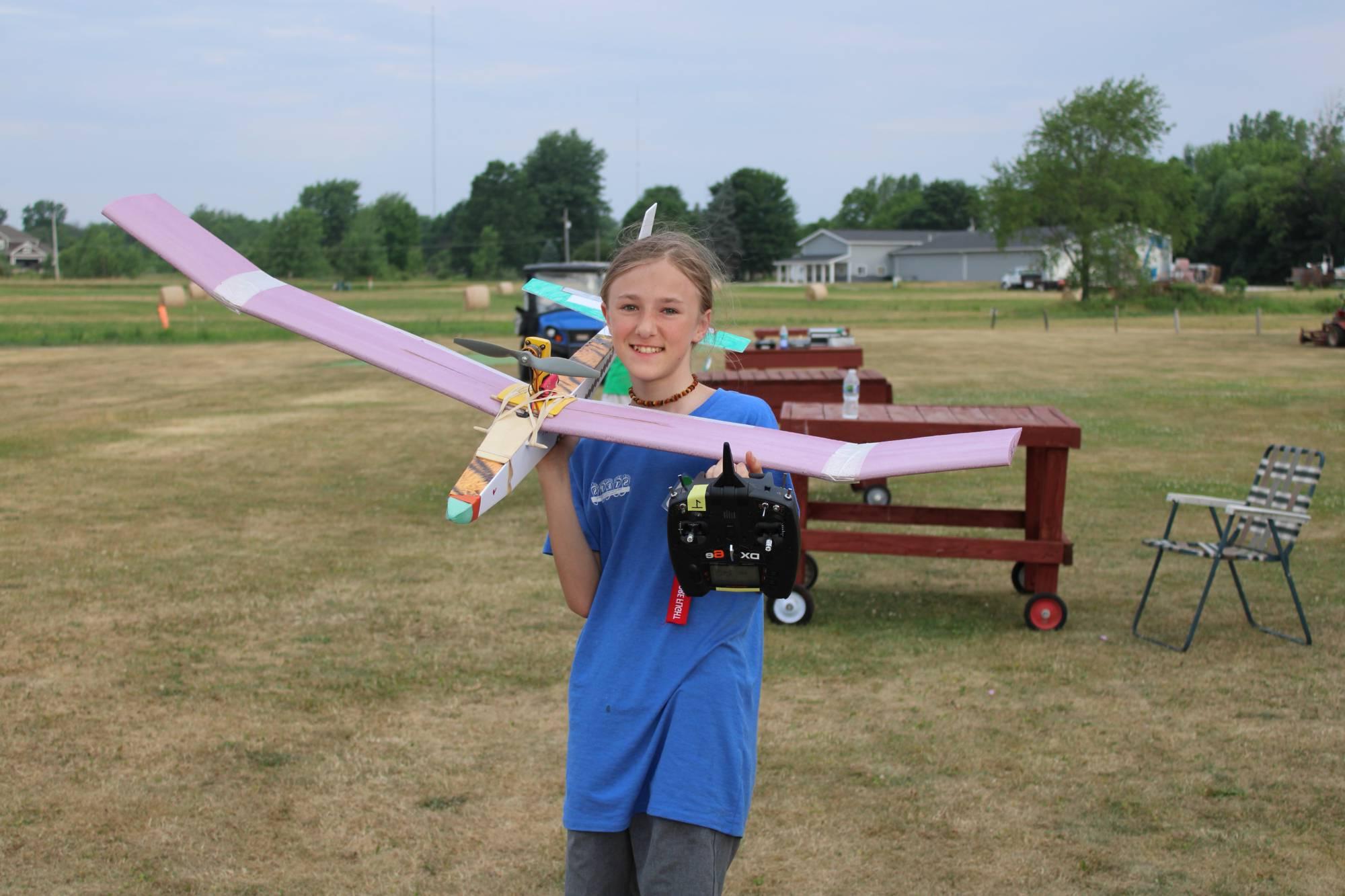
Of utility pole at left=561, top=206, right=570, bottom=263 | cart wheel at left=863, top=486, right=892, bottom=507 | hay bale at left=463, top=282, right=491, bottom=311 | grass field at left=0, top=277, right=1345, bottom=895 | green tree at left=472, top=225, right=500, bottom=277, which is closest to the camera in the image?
grass field at left=0, top=277, right=1345, bottom=895

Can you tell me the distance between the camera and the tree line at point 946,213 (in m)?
53.9

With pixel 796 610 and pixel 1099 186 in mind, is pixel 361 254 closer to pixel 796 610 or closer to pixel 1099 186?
pixel 1099 186

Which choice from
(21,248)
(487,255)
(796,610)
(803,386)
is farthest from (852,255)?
(796,610)

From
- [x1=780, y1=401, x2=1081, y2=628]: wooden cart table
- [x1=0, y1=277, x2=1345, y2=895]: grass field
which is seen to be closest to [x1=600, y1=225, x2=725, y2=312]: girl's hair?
[x1=0, y1=277, x2=1345, y2=895]: grass field

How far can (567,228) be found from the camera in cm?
8744

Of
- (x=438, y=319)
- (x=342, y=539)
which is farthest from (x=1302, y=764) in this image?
(x=438, y=319)

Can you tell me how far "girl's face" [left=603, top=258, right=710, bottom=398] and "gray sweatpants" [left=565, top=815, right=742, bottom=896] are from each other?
0.83 metres

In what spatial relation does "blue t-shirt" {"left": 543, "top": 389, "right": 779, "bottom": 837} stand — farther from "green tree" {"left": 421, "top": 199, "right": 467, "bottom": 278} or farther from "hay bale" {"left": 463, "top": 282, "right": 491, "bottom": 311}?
"green tree" {"left": 421, "top": 199, "right": 467, "bottom": 278}

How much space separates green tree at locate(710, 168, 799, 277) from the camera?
10356 cm

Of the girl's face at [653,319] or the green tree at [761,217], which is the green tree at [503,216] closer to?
the green tree at [761,217]

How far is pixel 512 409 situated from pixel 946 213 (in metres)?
126

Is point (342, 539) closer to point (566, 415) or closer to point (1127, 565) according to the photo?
point (1127, 565)

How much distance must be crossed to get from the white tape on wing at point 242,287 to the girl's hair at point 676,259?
69 centimetres

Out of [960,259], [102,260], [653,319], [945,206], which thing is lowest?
[653,319]
